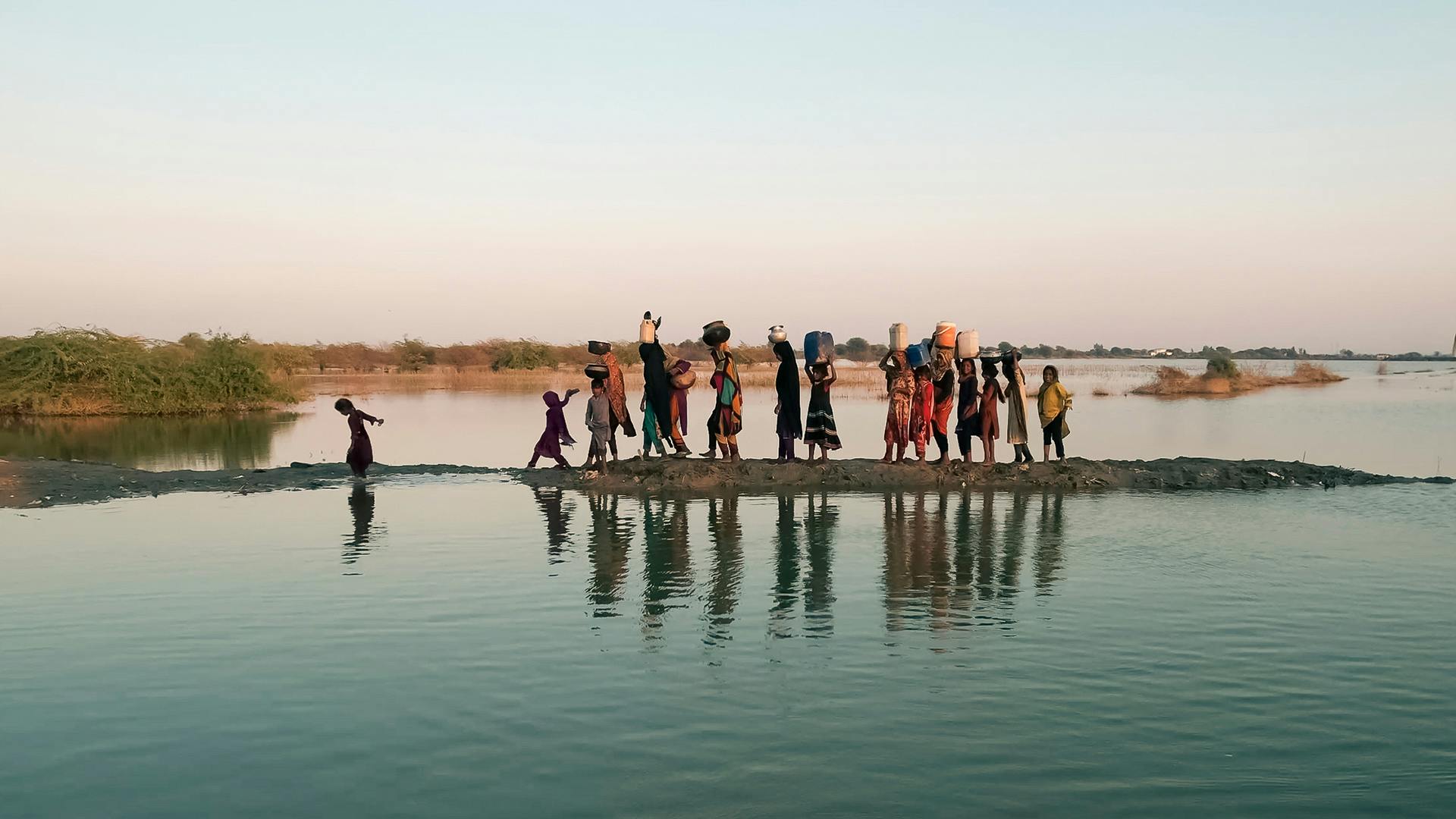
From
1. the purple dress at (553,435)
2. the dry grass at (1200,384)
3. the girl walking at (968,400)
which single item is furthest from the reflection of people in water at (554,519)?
Result: the dry grass at (1200,384)

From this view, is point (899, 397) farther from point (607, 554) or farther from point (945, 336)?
point (607, 554)

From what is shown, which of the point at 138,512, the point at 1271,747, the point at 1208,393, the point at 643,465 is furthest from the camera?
the point at 1208,393

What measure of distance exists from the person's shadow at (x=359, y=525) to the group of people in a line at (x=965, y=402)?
26.2ft

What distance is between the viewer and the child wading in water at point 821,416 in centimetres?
1711

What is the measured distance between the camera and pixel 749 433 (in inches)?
1112

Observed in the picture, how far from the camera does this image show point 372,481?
18094 millimetres

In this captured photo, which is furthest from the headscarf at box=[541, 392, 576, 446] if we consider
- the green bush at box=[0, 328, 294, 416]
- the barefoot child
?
the green bush at box=[0, 328, 294, 416]

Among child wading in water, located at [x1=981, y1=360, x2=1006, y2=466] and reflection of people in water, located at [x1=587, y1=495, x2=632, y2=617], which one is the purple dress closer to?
reflection of people in water, located at [x1=587, y1=495, x2=632, y2=617]

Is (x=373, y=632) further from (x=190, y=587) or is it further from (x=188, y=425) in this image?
(x=188, y=425)

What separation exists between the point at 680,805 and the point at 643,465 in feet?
41.7

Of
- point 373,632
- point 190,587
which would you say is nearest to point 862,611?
point 373,632

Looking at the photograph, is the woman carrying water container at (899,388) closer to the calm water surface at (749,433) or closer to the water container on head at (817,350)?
the water container on head at (817,350)

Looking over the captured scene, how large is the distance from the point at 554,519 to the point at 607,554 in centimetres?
274

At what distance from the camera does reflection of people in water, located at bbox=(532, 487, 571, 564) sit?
11.8 meters
